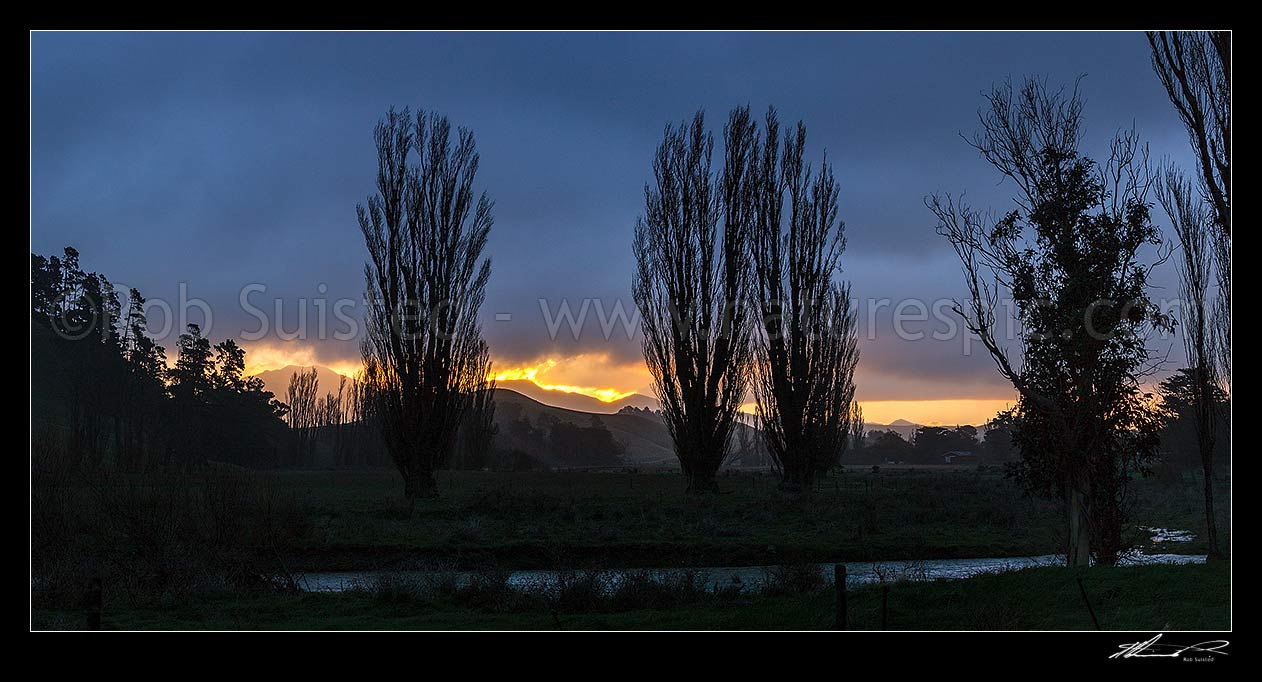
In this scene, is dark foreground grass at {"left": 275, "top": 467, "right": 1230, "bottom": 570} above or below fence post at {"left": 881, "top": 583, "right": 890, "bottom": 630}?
below

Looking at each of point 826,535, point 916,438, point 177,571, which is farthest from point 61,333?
point 916,438

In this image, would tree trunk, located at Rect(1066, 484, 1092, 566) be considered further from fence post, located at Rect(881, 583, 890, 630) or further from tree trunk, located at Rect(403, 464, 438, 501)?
tree trunk, located at Rect(403, 464, 438, 501)

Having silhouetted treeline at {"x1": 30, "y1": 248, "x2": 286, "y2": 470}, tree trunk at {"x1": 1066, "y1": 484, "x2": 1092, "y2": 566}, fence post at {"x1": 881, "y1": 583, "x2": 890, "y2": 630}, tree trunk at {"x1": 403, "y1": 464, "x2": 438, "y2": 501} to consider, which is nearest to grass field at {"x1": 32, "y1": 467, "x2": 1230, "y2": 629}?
fence post at {"x1": 881, "y1": 583, "x2": 890, "y2": 630}

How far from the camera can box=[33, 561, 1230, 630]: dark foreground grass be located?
9078 mm

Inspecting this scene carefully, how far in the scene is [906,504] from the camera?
1023 inches

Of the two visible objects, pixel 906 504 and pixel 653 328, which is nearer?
pixel 653 328

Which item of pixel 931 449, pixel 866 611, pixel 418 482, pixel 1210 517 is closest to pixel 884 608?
pixel 866 611

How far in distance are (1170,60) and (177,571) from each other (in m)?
15.1
